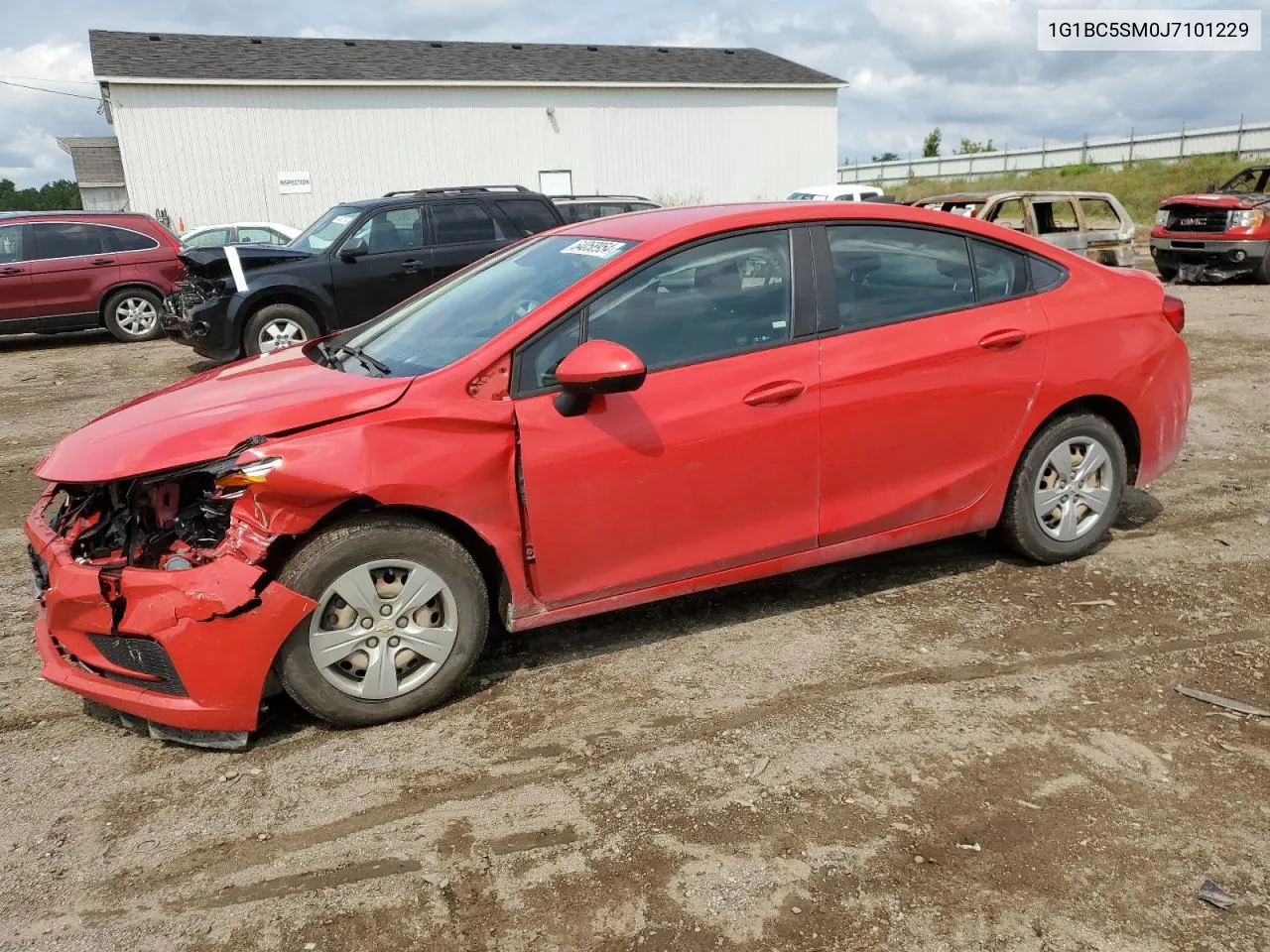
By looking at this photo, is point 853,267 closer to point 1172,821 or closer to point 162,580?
A: point 1172,821

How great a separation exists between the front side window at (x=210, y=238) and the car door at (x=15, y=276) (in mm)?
4395

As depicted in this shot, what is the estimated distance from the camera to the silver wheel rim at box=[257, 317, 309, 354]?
1009 cm

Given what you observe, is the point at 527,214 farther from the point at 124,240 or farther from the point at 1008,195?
the point at 124,240

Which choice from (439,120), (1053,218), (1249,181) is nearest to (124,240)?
(1053,218)

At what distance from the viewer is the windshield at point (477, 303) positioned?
378 cm

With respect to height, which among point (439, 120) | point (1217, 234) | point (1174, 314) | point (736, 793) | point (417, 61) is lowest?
point (736, 793)

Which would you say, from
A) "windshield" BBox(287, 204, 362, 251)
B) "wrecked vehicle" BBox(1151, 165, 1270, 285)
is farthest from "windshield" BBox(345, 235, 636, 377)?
"wrecked vehicle" BBox(1151, 165, 1270, 285)

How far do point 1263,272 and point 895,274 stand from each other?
13.4 m

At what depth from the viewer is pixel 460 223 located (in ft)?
36.4

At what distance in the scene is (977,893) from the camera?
2584mm

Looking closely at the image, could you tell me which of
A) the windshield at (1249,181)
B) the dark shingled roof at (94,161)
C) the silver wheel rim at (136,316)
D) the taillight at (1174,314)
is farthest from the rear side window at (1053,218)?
the dark shingled roof at (94,161)

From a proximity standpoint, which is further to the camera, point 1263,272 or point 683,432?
point 1263,272

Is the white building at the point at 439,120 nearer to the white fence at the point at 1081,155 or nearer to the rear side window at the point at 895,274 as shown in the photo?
the white fence at the point at 1081,155

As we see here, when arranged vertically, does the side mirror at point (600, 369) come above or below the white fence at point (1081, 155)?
below
